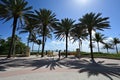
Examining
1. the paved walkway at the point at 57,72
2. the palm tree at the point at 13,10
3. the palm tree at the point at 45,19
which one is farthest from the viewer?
the palm tree at the point at 45,19

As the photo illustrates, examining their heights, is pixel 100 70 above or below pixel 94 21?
below

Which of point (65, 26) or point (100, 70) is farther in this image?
point (65, 26)

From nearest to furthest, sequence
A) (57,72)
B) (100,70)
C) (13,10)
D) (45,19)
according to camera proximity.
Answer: (57,72) < (100,70) < (13,10) < (45,19)

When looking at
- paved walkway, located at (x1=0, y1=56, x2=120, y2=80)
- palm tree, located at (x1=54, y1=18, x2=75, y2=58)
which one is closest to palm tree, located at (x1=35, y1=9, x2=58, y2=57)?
palm tree, located at (x1=54, y1=18, x2=75, y2=58)

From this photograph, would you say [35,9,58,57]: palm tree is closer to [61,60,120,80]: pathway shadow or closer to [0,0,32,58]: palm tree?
[0,0,32,58]: palm tree

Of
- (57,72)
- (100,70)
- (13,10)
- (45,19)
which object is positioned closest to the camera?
(57,72)

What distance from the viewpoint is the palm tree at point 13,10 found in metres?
27.9

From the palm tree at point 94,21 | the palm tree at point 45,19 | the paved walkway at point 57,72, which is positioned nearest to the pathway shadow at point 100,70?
the paved walkway at point 57,72

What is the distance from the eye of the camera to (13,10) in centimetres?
2847

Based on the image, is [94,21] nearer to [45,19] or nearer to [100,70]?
[45,19]

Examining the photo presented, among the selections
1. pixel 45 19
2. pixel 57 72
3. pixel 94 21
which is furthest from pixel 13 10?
pixel 57 72

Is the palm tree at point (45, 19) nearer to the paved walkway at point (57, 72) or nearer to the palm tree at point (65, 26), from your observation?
the palm tree at point (65, 26)

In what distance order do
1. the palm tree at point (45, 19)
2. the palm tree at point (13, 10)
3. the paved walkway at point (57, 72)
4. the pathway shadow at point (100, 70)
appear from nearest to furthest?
1. the paved walkway at point (57, 72)
2. the pathway shadow at point (100, 70)
3. the palm tree at point (13, 10)
4. the palm tree at point (45, 19)

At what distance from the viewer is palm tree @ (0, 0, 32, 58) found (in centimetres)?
2790
